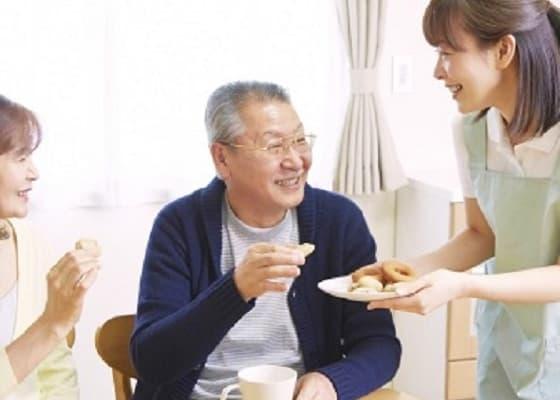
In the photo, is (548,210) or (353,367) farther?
(353,367)

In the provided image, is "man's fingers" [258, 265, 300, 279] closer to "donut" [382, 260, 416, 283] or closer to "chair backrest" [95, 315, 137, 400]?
"donut" [382, 260, 416, 283]

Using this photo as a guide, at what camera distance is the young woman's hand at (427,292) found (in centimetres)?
153

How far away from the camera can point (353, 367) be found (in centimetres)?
174

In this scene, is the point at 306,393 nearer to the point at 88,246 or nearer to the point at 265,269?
the point at 265,269

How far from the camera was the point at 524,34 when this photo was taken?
1568 millimetres

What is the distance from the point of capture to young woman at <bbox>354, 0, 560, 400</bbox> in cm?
156

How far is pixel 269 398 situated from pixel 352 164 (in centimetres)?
183

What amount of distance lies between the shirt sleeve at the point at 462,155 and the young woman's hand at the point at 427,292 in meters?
0.33

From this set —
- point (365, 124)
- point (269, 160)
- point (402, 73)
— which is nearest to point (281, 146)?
point (269, 160)

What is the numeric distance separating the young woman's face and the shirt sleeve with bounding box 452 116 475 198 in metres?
0.19

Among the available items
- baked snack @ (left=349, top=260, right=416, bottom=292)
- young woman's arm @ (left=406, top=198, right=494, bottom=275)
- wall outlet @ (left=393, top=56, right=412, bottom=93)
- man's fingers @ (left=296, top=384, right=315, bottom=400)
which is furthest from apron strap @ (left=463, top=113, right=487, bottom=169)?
wall outlet @ (left=393, top=56, right=412, bottom=93)

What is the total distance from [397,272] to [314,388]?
242mm

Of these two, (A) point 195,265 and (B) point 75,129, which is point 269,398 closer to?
(A) point 195,265

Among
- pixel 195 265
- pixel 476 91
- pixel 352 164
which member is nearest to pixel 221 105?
pixel 195 265
